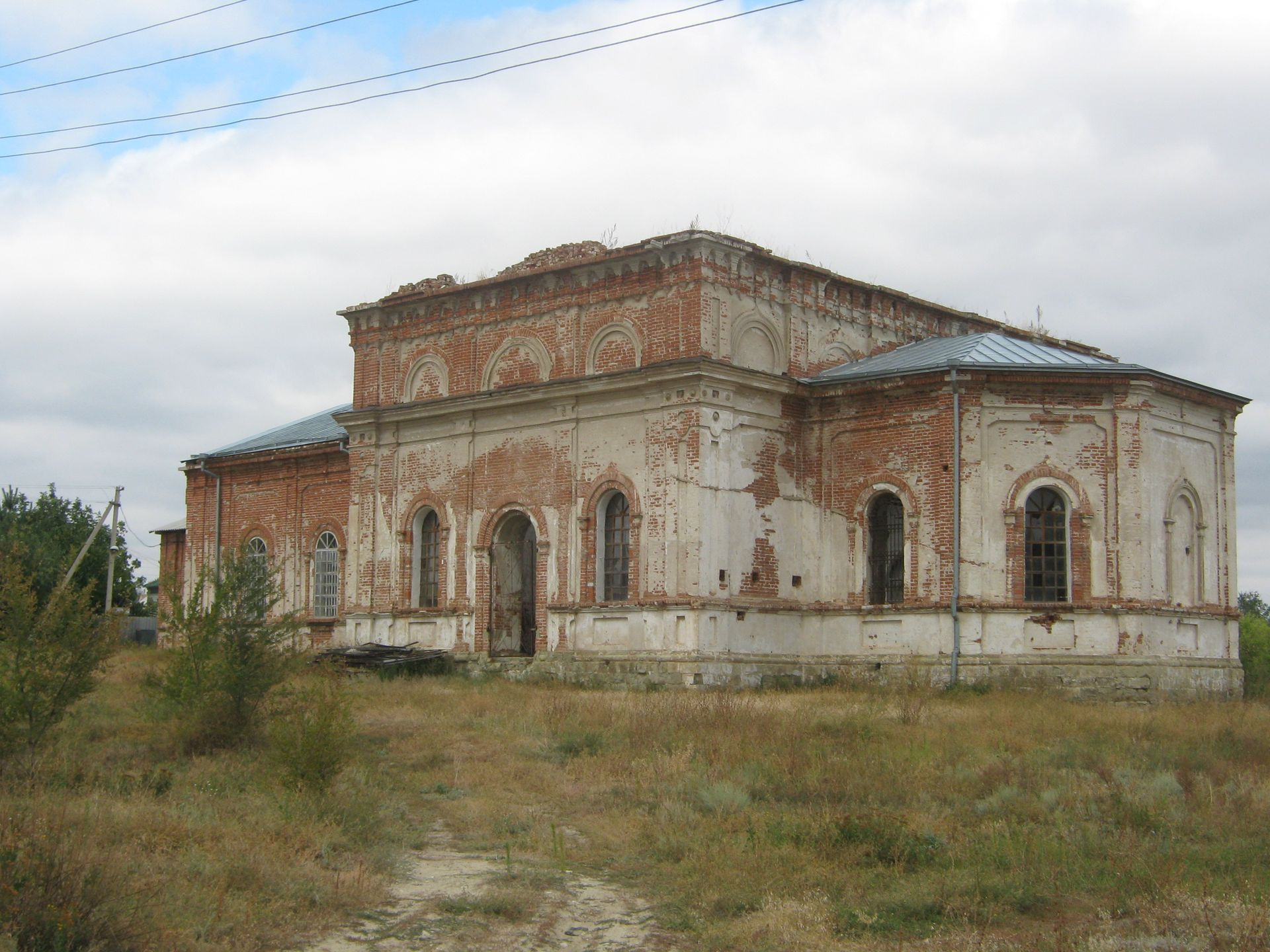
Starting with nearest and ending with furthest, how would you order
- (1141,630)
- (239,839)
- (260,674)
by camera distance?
(239,839), (260,674), (1141,630)

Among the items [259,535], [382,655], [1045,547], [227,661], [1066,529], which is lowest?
[382,655]

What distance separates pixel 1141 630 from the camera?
23.2 metres

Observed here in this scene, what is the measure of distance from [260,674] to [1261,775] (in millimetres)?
11004

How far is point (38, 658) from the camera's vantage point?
1447 centimetres

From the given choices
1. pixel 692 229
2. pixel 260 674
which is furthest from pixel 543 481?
pixel 260 674

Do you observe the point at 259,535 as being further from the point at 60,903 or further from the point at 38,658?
the point at 60,903

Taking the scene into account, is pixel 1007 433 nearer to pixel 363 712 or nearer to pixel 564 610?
pixel 564 610

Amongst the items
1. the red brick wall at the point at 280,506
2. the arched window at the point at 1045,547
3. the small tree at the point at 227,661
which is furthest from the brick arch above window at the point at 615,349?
the small tree at the point at 227,661

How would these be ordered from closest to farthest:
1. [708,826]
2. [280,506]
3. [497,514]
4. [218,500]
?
[708,826], [497,514], [280,506], [218,500]

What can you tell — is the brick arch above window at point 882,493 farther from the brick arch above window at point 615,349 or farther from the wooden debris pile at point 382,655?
the wooden debris pile at point 382,655

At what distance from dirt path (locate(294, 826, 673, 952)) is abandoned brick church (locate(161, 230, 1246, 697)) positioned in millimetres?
12532

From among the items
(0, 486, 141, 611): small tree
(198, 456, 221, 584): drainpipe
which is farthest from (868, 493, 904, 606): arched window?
(0, 486, 141, 611): small tree

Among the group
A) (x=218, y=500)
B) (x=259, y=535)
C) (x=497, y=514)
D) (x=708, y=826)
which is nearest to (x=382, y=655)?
(x=497, y=514)

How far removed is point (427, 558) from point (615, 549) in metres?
5.03
